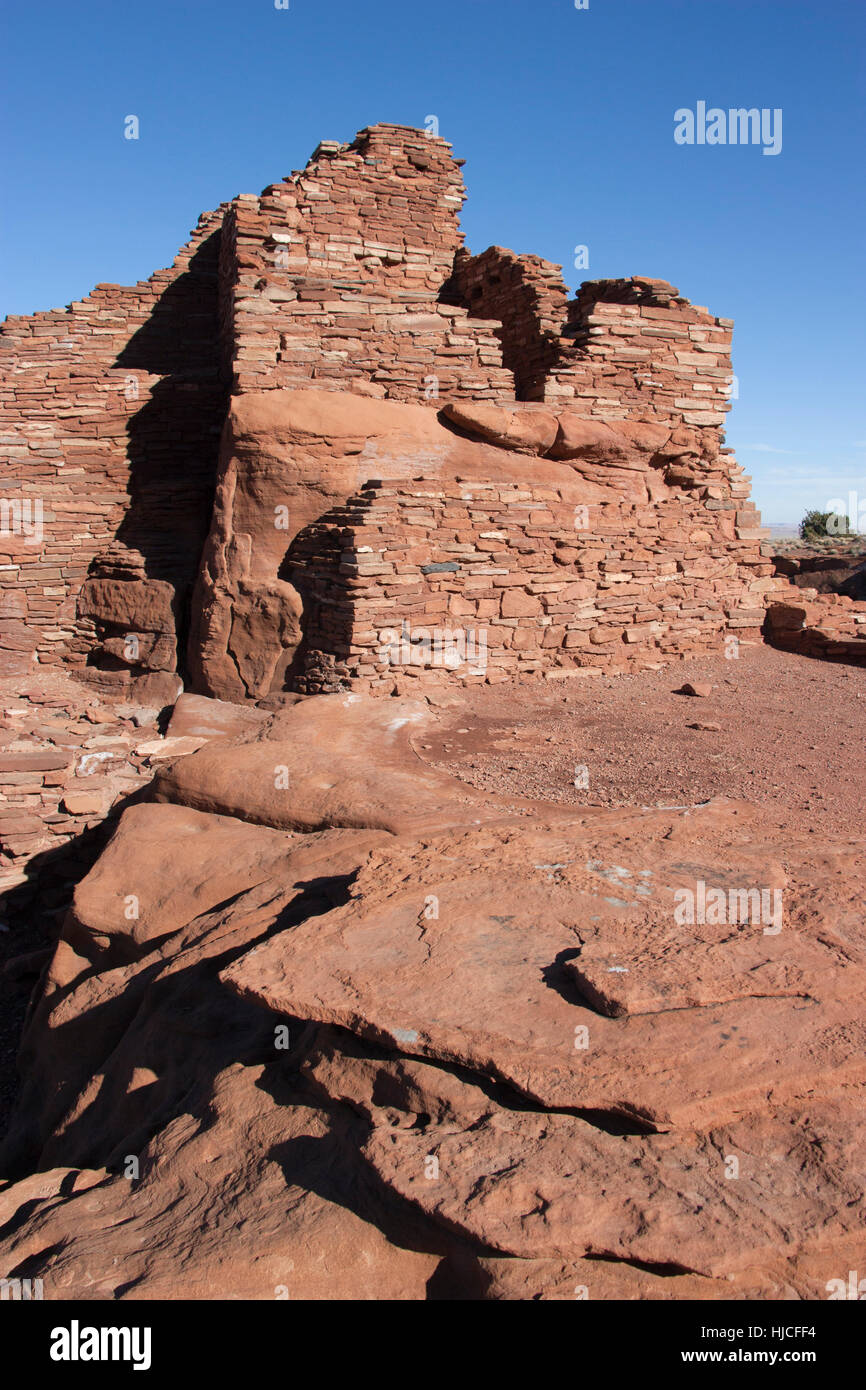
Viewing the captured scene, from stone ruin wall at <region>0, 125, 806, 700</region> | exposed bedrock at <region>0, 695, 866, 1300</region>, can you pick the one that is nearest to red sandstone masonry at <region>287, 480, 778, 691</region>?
stone ruin wall at <region>0, 125, 806, 700</region>

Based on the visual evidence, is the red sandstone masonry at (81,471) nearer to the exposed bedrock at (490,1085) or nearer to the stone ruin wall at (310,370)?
the stone ruin wall at (310,370)

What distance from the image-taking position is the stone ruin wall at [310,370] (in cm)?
938

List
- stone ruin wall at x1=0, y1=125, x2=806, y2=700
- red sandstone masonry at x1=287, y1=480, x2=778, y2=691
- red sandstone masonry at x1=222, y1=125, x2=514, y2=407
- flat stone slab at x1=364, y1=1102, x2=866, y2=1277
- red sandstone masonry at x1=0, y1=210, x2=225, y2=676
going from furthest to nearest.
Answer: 1. red sandstone masonry at x1=0, y1=210, x2=225, y2=676
2. stone ruin wall at x1=0, y1=125, x2=806, y2=700
3. red sandstone masonry at x1=222, y1=125, x2=514, y2=407
4. red sandstone masonry at x1=287, y1=480, x2=778, y2=691
5. flat stone slab at x1=364, y1=1102, x2=866, y2=1277

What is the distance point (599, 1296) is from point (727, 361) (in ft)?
32.7

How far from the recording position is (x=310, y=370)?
30.2ft

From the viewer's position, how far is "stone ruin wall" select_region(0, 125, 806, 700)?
938 cm

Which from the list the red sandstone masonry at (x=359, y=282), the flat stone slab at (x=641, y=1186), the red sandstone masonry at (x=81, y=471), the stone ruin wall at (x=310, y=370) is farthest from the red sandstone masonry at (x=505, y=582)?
the flat stone slab at (x=641, y=1186)

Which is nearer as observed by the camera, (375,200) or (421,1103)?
(421,1103)

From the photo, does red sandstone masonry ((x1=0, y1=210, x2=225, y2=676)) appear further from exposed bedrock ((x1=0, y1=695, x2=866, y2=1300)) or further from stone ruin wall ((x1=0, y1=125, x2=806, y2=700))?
exposed bedrock ((x1=0, y1=695, x2=866, y2=1300))

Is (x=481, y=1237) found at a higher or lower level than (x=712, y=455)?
lower
